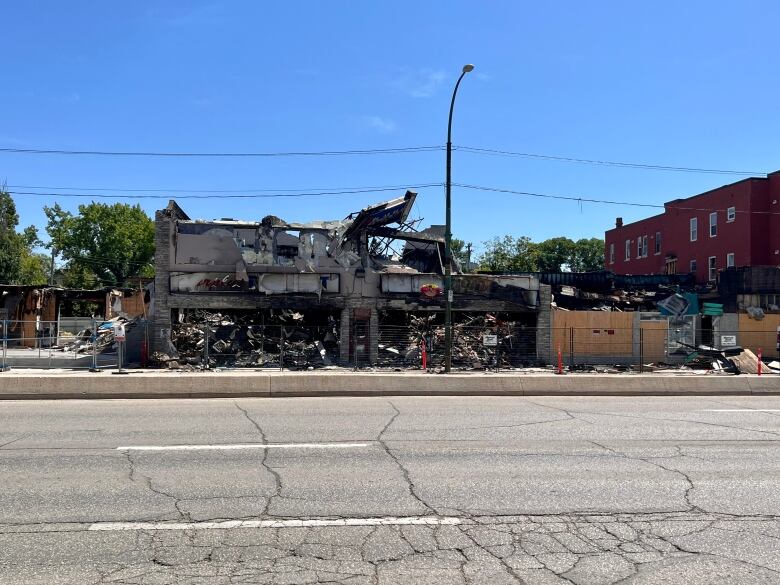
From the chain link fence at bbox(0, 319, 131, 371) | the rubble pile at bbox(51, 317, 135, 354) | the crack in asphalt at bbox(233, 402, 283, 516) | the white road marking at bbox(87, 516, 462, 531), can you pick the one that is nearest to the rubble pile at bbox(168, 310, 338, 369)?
the chain link fence at bbox(0, 319, 131, 371)

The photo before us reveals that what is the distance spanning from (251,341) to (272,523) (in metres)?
21.0

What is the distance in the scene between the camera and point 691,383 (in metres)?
16.5

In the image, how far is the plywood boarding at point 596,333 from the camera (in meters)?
26.8

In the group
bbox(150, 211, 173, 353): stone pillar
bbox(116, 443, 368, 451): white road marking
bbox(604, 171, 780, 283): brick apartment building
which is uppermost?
bbox(604, 171, 780, 283): brick apartment building

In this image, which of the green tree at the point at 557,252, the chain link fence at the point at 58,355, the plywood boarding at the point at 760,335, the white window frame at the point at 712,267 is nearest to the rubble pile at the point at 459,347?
the plywood boarding at the point at 760,335

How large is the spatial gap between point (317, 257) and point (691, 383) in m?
15.7

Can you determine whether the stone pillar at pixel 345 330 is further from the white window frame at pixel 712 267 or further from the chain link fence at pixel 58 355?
the white window frame at pixel 712 267

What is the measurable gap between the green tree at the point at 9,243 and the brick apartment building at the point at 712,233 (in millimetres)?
56708

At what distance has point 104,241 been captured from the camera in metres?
79.0

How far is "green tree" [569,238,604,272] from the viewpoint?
9544 cm

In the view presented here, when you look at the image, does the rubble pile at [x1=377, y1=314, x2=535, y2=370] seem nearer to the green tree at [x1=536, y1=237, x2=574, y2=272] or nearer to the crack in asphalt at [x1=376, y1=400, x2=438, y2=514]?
the crack in asphalt at [x1=376, y1=400, x2=438, y2=514]

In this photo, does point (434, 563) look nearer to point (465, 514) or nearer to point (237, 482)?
point (465, 514)

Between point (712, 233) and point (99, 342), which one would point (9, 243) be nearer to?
point (99, 342)

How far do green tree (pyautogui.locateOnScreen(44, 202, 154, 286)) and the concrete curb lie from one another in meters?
67.3
